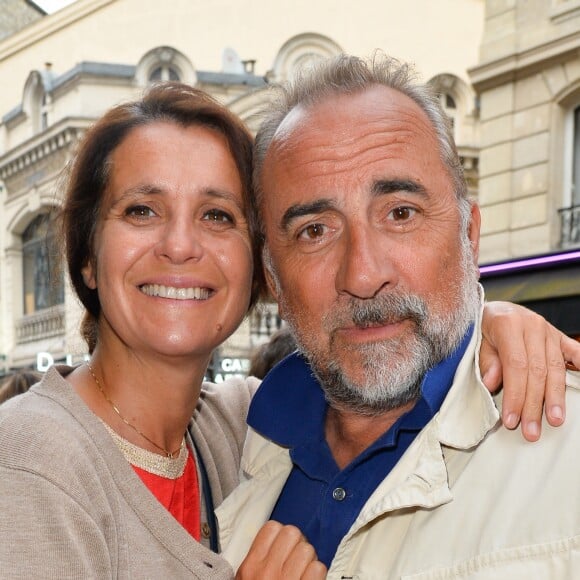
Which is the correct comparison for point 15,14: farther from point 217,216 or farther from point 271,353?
point 217,216

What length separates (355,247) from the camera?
1.98 m

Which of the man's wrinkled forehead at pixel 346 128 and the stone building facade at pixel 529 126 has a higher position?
the stone building facade at pixel 529 126

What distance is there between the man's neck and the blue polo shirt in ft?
0.11

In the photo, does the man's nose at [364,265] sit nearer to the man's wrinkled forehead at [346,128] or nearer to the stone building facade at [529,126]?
the man's wrinkled forehead at [346,128]

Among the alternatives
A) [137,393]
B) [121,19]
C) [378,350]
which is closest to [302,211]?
[378,350]

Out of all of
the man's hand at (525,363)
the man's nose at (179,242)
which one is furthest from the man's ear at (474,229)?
the man's nose at (179,242)

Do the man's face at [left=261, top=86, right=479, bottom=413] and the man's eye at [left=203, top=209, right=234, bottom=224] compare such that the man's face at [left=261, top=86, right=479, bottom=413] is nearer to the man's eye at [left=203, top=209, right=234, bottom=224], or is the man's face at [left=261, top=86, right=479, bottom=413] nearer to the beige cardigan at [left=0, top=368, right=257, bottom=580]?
the man's eye at [left=203, top=209, right=234, bottom=224]

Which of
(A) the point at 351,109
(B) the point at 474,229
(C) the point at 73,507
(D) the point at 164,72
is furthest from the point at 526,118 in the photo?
(D) the point at 164,72

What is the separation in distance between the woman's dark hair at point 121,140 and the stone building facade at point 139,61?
15095 millimetres

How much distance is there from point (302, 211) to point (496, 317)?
568 mm

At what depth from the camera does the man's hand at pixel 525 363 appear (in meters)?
1.65

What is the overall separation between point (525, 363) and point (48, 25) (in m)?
22.1

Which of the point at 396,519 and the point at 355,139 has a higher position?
the point at 355,139

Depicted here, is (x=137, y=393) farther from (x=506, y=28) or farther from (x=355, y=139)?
(x=506, y=28)
